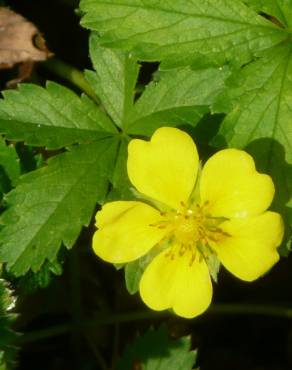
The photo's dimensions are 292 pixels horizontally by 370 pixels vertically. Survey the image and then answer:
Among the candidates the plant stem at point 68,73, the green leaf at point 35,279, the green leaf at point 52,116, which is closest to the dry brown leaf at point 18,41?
the plant stem at point 68,73

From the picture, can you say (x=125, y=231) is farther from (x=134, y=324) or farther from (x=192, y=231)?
(x=134, y=324)

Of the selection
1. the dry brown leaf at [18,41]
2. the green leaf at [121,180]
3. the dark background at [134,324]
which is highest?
the dry brown leaf at [18,41]

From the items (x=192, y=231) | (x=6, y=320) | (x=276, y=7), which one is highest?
(x=276, y=7)

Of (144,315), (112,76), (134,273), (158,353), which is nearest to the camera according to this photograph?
(134,273)

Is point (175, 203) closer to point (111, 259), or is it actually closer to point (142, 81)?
point (111, 259)

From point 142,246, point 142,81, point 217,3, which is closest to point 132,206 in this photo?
point 142,246

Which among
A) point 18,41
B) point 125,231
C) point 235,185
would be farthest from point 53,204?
point 18,41

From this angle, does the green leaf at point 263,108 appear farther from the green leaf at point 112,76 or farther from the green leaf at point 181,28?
the green leaf at point 112,76
